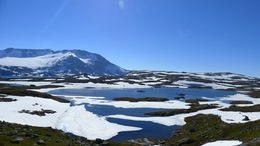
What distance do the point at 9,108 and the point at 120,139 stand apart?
36.4 m

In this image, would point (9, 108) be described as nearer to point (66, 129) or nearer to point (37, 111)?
point (37, 111)

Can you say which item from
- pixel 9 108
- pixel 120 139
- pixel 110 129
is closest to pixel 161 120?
pixel 110 129

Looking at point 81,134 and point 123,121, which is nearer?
point 81,134

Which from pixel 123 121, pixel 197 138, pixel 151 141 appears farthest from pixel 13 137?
pixel 123 121

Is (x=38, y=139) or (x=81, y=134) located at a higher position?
(x=38, y=139)

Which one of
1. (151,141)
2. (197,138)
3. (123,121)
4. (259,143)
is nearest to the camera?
(259,143)

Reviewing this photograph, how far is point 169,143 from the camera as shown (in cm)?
4647

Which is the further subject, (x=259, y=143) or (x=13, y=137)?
(x=13, y=137)

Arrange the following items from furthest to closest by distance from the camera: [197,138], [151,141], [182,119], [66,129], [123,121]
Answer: [182,119], [123,121], [66,129], [151,141], [197,138]

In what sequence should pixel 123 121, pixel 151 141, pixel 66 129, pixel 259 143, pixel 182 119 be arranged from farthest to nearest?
pixel 182 119 < pixel 123 121 < pixel 66 129 < pixel 151 141 < pixel 259 143

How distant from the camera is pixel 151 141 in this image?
49.2 metres

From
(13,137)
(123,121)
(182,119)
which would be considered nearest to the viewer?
(13,137)

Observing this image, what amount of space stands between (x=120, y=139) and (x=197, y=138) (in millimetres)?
14305

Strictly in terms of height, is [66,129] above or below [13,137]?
below
